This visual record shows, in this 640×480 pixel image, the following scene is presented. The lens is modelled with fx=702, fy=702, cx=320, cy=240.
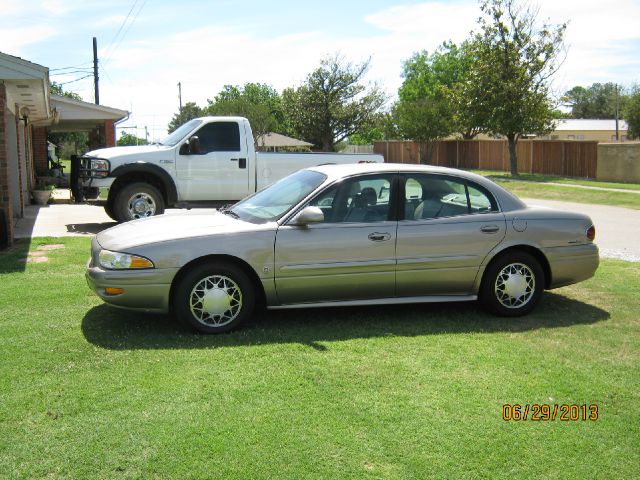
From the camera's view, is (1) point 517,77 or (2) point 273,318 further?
(1) point 517,77

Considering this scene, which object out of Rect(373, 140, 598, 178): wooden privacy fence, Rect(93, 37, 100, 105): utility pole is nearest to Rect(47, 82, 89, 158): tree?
Rect(93, 37, 100, 105): utility pole

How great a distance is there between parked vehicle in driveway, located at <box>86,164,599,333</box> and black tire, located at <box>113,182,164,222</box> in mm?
6194

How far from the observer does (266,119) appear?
53.5 metres

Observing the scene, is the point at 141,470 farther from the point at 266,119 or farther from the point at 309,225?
the point at 266,119

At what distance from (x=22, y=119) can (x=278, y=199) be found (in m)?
14.0

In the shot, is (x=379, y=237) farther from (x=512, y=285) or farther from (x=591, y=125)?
(x=591, y=125)

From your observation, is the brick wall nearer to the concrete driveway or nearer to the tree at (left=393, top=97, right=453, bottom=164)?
the concrete driveway

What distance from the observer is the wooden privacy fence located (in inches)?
1325

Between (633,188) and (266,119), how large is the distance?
107 ft

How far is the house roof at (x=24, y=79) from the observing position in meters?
10.2

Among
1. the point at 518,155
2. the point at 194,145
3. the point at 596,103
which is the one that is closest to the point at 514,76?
the point at 518,155

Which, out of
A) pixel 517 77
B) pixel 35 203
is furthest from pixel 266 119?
pixel 35 203

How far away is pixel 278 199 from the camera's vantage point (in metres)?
6.85
